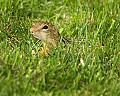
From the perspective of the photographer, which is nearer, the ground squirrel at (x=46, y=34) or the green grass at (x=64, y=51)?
the green grass at (x=64, y=51)

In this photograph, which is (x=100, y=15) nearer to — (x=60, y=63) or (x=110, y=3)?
(x=110, y=3)

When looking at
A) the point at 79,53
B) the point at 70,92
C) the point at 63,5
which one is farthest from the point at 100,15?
the point at 70,92

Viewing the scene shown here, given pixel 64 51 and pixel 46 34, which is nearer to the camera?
pixel 64 51

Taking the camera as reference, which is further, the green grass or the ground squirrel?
the ground squirrel
